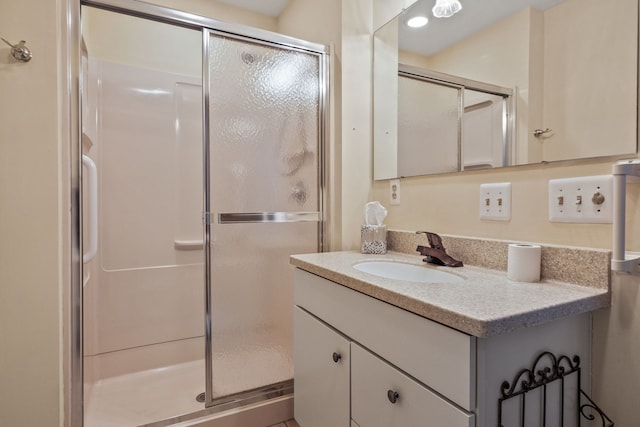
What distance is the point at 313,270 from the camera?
1.18m

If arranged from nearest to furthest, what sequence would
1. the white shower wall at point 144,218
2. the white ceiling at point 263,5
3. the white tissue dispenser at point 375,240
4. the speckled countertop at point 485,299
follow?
the speckled countertop at point 485,299, the white tissue dispenser at point 375,240, the white shower wall at point 144,218, the white ceiling at point 263,5

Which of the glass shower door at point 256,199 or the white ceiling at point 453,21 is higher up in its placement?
the white ceiling at point 453,21

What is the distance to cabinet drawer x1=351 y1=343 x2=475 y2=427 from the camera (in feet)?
2.25

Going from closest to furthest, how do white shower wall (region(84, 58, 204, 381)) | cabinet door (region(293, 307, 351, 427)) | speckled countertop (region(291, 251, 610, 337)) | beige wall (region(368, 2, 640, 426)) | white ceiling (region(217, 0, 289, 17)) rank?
speckled countertop (region(291, 251, 610, 337)) < beige wall (region(368, 2, 640, 426)) < cabinet door (region(293, 307, 351, 427)) < white shower wall (region(84, 58, 204, 381)) < white ceiling (region(217, 0, 289, 17))

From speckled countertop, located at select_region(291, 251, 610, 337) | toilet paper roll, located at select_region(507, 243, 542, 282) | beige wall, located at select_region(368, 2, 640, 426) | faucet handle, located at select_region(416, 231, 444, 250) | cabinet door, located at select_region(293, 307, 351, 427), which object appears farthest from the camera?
faucet handle, located at select_region(416, 231, 444, 250)

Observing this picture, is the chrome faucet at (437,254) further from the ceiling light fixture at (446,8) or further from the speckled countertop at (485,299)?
the ceiling light fixture at (446,8)

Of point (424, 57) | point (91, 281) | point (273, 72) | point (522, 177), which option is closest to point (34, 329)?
point (91, 281)

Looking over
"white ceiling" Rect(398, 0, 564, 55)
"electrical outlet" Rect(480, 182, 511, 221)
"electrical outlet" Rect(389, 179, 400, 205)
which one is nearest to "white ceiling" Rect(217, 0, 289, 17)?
"white ceiling" Rect(398, 0, 564, 55)

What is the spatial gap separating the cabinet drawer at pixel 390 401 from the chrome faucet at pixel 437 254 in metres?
0.43

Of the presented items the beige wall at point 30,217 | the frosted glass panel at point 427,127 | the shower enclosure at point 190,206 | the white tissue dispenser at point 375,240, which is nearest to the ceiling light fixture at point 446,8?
the frosted glass panel at point 427,127

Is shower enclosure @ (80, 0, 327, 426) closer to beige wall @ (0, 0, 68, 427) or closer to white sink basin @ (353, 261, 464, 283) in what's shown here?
beige wall @ (0, 0, 68, 427)

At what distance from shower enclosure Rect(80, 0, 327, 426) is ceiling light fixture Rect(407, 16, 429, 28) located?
439 mm

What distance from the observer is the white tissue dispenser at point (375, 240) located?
1434 millimetres

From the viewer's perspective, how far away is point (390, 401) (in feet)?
2.71
